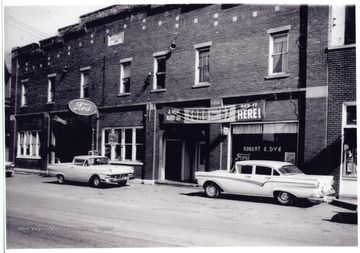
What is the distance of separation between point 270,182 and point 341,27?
4.99 meters

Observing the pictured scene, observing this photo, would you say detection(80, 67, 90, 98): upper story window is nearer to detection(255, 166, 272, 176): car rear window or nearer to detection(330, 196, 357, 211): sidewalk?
detection(255, 166, 272, 176): car rear window

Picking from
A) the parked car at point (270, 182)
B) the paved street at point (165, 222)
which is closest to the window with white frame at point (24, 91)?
the paved street at point (165, 222)

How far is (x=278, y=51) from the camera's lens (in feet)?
37.0

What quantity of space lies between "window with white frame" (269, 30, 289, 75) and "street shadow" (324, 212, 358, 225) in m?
5.17

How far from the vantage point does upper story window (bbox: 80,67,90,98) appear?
14828 mm

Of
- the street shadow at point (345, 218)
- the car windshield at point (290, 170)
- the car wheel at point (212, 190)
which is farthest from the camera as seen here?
the car wheel at point (212, 190)

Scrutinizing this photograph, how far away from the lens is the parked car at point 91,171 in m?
12.8

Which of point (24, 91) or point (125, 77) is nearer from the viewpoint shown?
point (24, 91)

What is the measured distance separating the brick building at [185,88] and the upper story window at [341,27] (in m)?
0.16

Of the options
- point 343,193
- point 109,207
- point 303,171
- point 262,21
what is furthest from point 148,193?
point 262,21

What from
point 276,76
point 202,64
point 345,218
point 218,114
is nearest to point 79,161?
point 218,114

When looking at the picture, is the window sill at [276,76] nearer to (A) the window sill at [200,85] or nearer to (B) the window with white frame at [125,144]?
(A) the window sill at [200,85]

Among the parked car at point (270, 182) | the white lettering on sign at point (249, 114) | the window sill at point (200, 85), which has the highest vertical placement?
the window sill at point (200, 85)

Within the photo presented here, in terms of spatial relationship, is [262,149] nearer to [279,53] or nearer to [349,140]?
[349,140]
